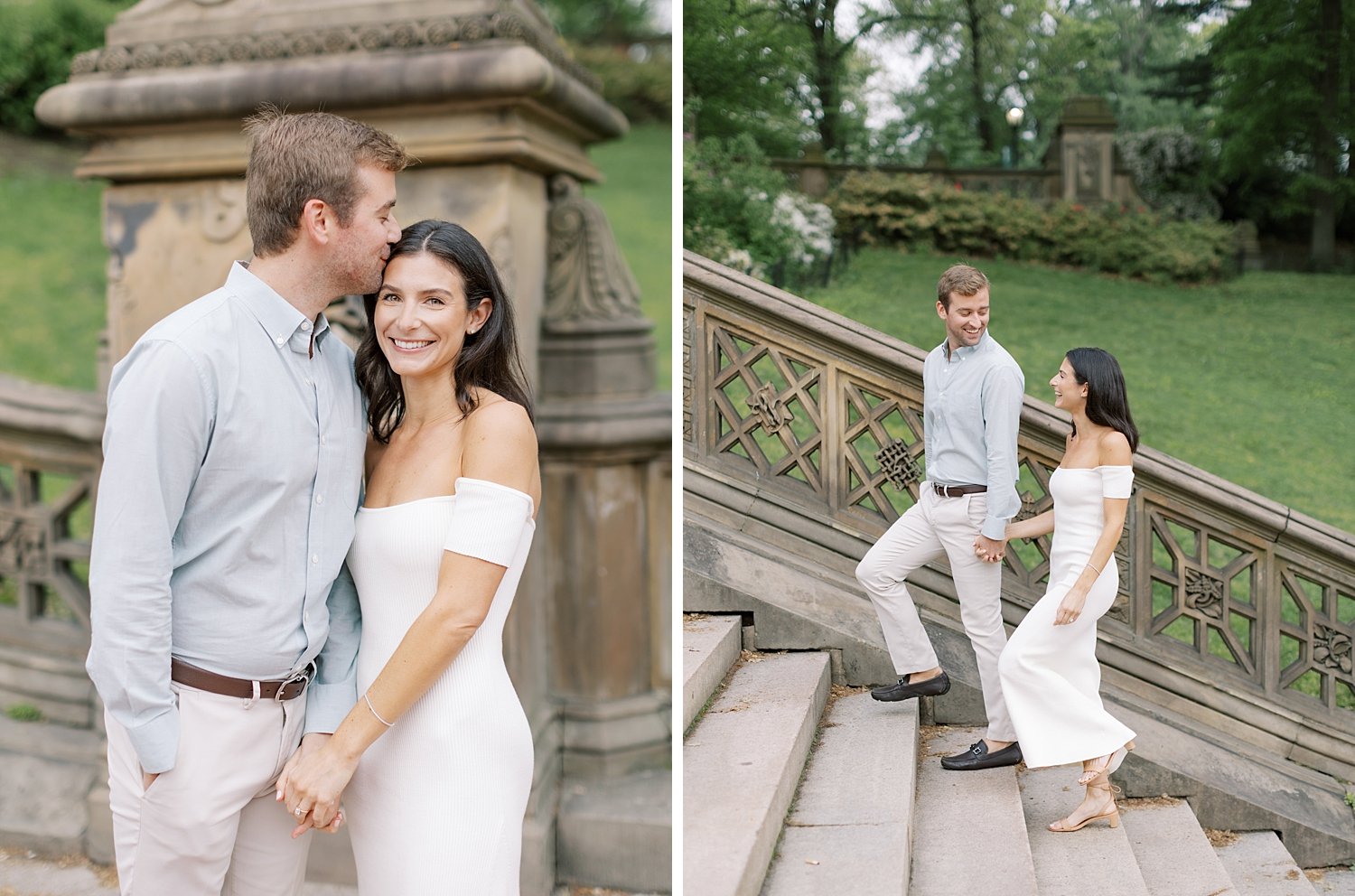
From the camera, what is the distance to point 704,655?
4082mm

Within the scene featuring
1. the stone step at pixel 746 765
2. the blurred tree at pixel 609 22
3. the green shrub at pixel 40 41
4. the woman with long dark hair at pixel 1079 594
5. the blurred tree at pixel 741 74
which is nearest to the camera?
the stone step at pixel 746 765

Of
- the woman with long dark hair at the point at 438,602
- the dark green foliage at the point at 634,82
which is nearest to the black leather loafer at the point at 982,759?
the woman with long dark hair at the point at 438,602

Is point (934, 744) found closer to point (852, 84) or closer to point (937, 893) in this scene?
point (937, 893)

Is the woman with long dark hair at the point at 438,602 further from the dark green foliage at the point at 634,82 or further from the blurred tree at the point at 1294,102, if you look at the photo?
the dark green foliage at the point at 634,82

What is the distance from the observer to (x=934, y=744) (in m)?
4.44

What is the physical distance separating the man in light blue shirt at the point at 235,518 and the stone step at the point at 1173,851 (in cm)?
318

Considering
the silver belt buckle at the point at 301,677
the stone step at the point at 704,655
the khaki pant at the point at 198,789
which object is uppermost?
the silver belt buckle at the point at 301,677

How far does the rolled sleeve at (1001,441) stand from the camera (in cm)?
389

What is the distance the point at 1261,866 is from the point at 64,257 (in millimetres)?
9111

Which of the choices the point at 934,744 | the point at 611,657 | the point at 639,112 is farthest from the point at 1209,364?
the point at 639,112

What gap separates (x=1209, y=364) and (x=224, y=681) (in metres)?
5.97

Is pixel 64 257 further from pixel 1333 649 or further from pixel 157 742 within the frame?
pixel 1333 649

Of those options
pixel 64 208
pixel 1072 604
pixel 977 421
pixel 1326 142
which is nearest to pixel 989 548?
pixel 1072 604

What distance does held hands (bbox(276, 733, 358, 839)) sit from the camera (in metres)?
2.26
